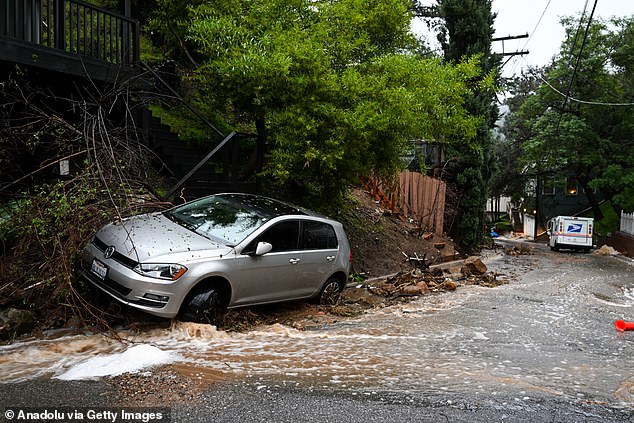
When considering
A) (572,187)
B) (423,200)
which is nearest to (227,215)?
(423,200)

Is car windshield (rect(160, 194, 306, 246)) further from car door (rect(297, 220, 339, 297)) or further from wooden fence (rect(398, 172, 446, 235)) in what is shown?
wooden fence (rect(398, 172, 446, 235))

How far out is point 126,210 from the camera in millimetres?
7266

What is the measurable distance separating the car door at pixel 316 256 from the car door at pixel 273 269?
0.51 feet

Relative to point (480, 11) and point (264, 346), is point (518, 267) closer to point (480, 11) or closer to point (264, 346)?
point (480, 11)

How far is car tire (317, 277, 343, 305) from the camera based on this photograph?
884cm

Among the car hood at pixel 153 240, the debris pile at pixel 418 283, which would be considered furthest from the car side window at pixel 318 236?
the debris pile at pixel 418 283

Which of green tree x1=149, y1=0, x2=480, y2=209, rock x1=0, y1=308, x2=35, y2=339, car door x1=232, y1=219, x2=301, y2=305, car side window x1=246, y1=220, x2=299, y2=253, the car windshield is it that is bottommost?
rock x1=0, y1=308, x2=35, y2=339

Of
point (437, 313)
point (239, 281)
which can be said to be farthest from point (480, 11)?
point (239, 281)

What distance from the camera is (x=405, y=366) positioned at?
5867mm

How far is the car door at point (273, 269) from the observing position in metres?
7.24

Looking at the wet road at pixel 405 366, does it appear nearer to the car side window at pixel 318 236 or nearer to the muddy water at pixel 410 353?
the muddy water at pixel 410 353

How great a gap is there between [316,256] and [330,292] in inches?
34.6

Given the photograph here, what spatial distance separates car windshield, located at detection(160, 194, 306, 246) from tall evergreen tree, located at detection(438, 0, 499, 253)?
14.1 meters

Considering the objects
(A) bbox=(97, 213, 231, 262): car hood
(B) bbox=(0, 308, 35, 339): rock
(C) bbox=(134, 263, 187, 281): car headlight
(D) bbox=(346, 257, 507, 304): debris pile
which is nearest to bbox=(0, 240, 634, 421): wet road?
(B) bbox=(0, 308, 35, 339): rock
